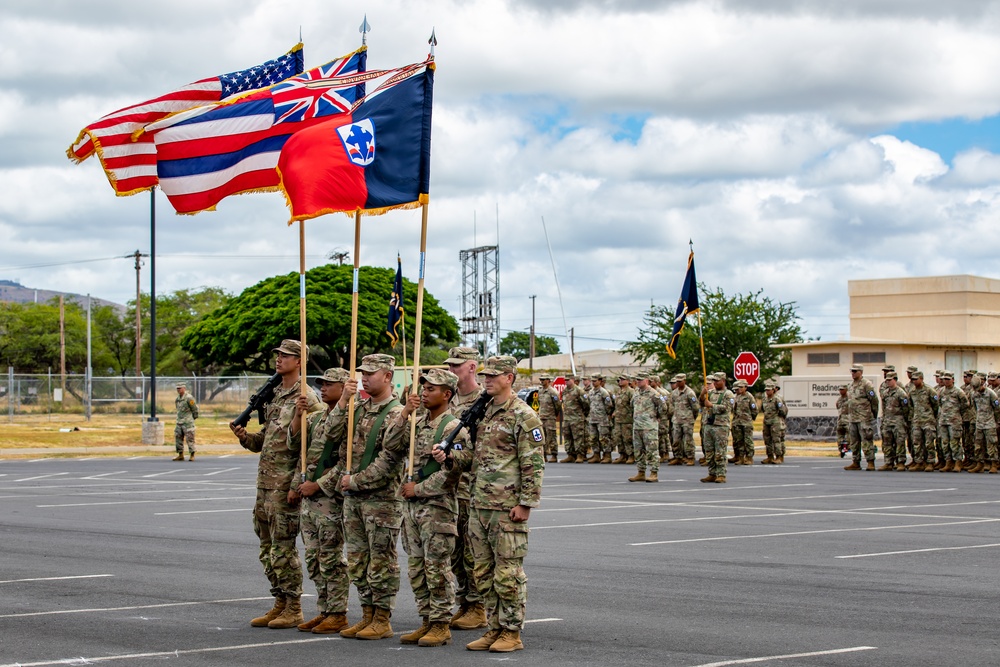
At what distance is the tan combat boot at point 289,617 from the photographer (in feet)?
32.1

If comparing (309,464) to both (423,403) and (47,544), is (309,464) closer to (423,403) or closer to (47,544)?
(423,403)

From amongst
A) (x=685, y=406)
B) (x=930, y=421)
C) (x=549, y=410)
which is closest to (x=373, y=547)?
(x=930, y=421)

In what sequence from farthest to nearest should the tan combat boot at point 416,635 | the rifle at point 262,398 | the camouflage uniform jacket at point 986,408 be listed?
the camouflage uniform jacket at point 986,408 → the rifle at point 262,398 → the tan combat boot at point 416,635

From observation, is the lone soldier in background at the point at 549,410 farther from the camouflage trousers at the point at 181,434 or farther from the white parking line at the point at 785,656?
the white parking line at the point at 785,656

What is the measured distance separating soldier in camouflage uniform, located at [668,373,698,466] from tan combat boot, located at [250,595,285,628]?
20.3 metres

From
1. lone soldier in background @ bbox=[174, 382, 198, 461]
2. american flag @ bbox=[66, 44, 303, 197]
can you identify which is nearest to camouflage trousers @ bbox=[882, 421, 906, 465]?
lone soldier in background @ bbox=[174, 382, 198, 461]

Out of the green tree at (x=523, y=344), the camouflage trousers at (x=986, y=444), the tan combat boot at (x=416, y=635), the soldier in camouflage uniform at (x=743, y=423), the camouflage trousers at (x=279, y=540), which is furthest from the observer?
the green tree at (x=523, y=344)

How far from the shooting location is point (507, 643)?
8828mm

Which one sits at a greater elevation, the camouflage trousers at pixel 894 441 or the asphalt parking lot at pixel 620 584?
the camouflage trousers at pixel 894 441

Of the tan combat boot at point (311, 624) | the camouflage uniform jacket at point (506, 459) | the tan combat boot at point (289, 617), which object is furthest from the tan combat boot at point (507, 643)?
the tan combat boot at point (289, 617)

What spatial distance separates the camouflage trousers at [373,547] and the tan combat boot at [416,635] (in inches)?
10.7

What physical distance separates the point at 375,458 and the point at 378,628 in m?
1.25

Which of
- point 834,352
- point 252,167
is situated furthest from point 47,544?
point 834,352

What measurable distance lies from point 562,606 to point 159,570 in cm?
446
